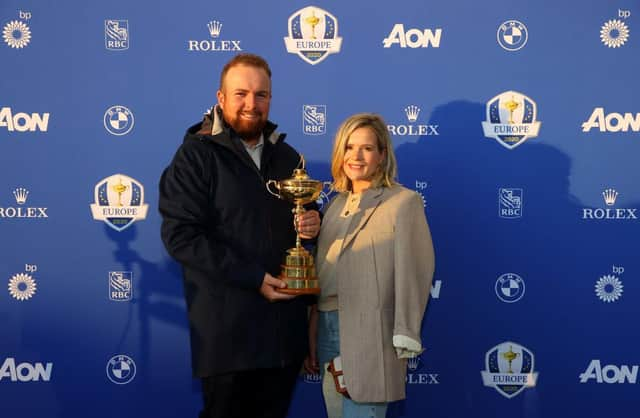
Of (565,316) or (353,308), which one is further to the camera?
(565,316)

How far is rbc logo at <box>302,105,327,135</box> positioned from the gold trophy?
0.93 m

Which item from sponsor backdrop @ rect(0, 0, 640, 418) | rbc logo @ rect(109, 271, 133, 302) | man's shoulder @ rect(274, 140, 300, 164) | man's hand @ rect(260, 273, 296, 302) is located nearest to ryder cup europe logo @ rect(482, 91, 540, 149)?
sponsor backdrop @ rect(0, 0, 640, 418)

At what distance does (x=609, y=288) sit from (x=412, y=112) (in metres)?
1.29

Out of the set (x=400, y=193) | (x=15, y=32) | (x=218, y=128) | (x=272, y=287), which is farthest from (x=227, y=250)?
(x=15, y=32)

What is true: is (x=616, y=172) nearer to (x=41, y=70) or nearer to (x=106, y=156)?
(x=106, y=156)

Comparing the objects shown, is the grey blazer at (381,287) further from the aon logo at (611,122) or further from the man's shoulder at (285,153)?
the aon logo at (611,122)

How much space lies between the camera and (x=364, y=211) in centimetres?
240

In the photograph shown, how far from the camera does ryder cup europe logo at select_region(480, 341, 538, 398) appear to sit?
3.29 metres

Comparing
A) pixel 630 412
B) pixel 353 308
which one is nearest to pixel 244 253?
pixel 353 308

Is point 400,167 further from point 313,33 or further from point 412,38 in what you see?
point 313,33

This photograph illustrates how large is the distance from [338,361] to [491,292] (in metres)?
1.23

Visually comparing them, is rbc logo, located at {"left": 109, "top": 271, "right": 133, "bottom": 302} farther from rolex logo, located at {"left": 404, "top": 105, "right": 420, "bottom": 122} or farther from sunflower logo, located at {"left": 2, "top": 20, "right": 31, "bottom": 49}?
rolex logo, located at {"left": 404, "top": 105, "right": 420, "bottom": 122}

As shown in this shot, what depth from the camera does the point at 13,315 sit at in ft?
10.8

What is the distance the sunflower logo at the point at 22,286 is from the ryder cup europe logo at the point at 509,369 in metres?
2.26
